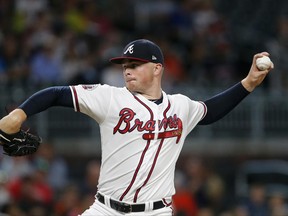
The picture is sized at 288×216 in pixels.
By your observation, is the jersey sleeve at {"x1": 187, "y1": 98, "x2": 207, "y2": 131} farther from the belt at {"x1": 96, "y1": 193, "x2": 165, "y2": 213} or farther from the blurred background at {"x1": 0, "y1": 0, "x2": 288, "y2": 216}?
Result: the blurred background at {"x1": 0, "y1": 0, "x2": 288, "y2": 216}

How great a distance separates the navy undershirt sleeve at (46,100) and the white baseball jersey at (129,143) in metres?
0.07

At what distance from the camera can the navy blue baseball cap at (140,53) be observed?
6.42 meters

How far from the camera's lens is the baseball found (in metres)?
6.79

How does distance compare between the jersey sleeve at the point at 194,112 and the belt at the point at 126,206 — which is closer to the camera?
the belt at the point at 126,206

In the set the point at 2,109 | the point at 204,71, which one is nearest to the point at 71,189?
the point at 2,109

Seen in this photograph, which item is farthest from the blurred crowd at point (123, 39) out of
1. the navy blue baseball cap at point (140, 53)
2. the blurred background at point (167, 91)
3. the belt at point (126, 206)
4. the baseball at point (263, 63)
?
the belt at point (126, 206)

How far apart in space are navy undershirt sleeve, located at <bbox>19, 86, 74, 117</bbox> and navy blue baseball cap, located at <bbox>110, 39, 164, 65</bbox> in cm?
43

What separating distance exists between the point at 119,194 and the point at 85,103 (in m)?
0.67

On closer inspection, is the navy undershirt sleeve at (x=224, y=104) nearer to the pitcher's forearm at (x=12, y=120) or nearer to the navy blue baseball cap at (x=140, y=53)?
the navy blue baseball cap at (x=140, y=53)

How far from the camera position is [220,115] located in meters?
6.95

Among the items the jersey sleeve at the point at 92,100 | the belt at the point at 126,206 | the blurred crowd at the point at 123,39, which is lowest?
the belt at the point at 126,206

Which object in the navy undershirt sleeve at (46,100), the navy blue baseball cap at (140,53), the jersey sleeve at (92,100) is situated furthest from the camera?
the navy blue baseball cap at (140,53)

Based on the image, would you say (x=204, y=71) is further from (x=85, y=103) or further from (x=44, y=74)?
(x=85, y=103)

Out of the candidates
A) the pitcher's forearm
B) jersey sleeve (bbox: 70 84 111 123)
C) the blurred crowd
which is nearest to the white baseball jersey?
jersey sleeve (bbox: 70 84 111 123)
